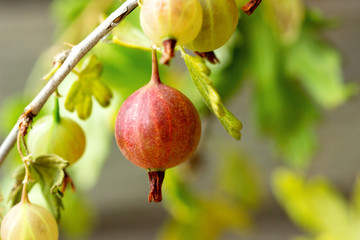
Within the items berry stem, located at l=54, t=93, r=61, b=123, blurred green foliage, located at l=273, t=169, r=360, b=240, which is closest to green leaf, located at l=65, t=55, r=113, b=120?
berry stem, located at l=54, t=93, r=61, b=123

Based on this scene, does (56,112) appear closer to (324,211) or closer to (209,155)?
(324,211)

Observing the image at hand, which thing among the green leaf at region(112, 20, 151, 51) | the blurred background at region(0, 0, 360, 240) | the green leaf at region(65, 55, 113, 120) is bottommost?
the blurred background at region(0, 0, 360, 240)

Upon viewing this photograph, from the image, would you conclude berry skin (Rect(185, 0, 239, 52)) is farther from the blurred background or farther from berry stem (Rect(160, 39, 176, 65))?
the blurred background

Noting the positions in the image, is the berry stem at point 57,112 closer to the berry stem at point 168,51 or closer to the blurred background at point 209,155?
the berry stem at point 168,51

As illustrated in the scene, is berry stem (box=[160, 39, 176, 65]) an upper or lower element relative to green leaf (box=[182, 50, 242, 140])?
upper

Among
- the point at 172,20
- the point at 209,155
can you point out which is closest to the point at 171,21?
the point at 172,20

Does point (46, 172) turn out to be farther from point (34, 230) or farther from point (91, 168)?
point (91, 168)
